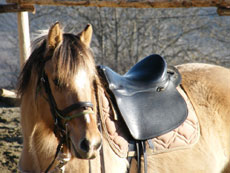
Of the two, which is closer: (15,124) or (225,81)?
(225,81)

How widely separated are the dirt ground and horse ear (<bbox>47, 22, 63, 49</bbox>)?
2453mm

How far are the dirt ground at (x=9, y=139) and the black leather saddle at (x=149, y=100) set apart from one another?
229 centimetres

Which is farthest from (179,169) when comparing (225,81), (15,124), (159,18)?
(159,18)

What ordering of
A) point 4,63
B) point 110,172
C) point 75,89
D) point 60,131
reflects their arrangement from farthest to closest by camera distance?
point 4,63 → point 110,172 → point 60,131 → point 75,89

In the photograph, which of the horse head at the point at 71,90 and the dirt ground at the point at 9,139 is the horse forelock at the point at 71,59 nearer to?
the horse head at the point at 71,90

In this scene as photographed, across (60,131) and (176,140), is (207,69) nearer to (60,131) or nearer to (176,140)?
(176,140)

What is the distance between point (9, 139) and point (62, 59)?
3.19 m

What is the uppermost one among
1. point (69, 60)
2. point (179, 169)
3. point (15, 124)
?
point (69, 60)

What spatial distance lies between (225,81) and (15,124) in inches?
146

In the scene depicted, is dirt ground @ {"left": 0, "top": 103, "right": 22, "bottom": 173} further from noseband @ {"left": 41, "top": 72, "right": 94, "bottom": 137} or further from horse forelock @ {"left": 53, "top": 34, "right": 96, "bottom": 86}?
horse forelock @ {"left": 53, "top": 34, "right": 96, "bottom": 86}

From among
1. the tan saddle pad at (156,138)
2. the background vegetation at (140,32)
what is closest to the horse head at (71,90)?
the tan saddle pad at (156,138)

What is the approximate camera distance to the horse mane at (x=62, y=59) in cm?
165

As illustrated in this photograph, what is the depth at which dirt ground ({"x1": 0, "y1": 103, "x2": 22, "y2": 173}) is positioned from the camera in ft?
12.3

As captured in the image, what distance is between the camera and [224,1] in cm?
291
